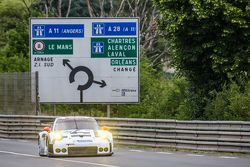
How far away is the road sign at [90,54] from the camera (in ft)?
132

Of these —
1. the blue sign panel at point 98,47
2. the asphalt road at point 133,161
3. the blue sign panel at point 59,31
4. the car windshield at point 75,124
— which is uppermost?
the blue sign panel at point 59,31

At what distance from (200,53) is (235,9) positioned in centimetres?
291

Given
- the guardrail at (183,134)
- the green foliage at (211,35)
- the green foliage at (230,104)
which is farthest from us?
the green foliage at (211,35)

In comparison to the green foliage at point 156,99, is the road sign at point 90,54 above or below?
→ above

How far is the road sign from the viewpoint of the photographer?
40.2m

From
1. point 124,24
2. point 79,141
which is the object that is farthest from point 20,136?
point 79,141

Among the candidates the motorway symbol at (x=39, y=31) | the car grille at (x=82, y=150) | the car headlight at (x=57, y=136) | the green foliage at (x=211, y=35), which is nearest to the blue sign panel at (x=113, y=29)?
the motorway symbol at (x=39, y=31)

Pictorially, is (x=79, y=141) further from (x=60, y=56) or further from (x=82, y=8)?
(x=82, y=8)

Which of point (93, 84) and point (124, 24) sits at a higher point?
point (124, 24)

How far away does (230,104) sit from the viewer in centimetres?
3281

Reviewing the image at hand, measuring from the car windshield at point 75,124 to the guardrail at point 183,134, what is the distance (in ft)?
3.90

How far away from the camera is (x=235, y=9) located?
112 ft

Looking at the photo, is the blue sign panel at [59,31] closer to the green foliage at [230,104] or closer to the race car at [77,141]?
the green foliage at [230,104]

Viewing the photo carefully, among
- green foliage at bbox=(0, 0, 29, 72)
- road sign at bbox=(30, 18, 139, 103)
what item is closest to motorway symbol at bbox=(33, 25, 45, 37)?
road sign at bbox=(30, 18, 139, 103)
